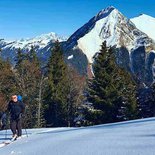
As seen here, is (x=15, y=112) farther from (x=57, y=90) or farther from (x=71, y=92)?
(x=71, y=92)

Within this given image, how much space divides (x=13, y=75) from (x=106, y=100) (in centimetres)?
1580

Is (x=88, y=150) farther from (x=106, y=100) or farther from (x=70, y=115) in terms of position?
(x=70, y=115)

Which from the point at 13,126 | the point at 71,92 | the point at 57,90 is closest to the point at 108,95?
the point at 71,92

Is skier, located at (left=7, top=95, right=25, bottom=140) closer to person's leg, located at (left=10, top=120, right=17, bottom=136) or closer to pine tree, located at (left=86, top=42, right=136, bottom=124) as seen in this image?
person's leg, located at (left=10, top=120, right=17, bottom=136)

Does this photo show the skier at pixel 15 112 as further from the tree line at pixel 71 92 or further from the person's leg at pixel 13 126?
the tree line at pixel 71 92

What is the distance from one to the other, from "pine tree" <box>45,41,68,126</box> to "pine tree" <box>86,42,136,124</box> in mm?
7759

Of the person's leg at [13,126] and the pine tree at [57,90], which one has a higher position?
the pine tree at [57,90]

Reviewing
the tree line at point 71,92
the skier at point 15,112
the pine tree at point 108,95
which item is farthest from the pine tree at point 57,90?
the skier at point 15,112

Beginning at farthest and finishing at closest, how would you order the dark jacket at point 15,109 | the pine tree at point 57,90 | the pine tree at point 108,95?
1. the pine tree at point 57,90
2. the pine tree at point 108,95
3. the dark jacket at point 15,109

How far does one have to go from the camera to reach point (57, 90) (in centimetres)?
5191

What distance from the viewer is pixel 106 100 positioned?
41344 mm

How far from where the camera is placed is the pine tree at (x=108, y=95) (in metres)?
40.7

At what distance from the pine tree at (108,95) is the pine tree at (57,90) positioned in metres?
7.76

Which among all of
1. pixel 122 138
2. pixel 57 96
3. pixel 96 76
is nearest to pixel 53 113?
pixel 57 96
